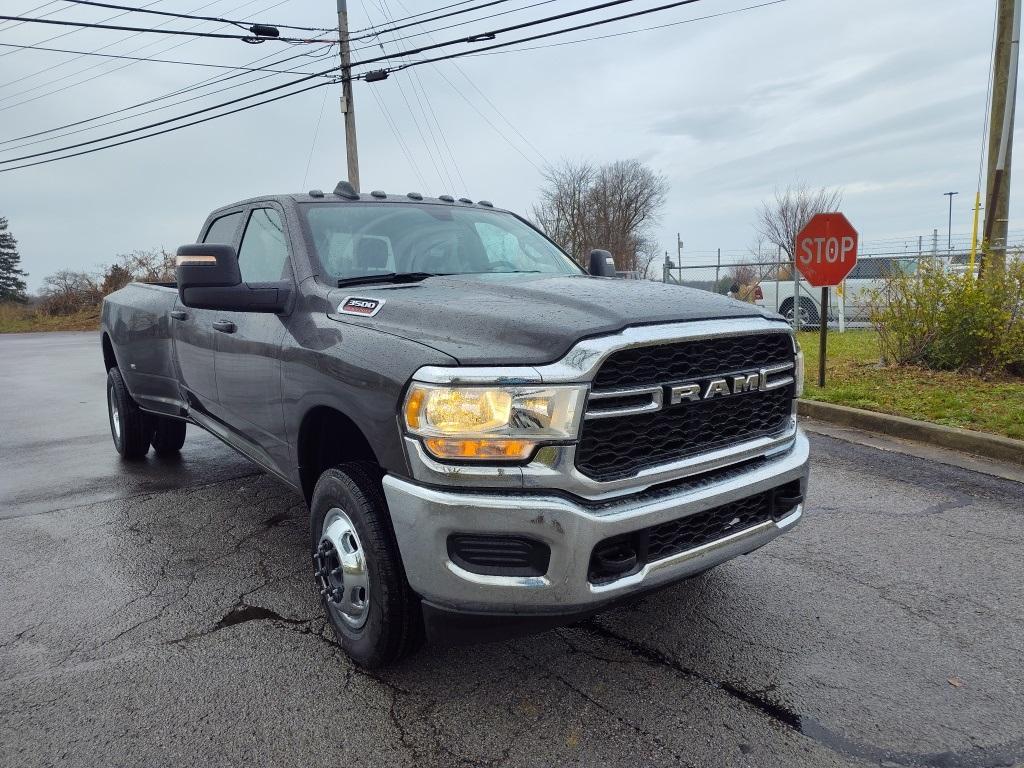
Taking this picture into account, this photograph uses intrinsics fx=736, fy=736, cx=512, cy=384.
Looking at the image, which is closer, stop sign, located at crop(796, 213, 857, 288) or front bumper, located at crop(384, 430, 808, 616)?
front bumper, located at crop(384, 430, 808, 616)

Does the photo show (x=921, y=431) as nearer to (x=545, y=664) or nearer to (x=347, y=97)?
(x=545, y=664)

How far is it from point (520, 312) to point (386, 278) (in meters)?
1.12

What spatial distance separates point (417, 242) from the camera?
376 centimetres

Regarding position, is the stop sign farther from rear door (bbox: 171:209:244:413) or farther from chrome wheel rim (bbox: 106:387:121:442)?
chrome wheel rim (bbox: 106:387:121:442)

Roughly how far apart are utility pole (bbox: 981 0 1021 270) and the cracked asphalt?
662 centimetres

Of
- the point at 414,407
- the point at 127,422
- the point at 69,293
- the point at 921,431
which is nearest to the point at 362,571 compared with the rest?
the point at 414,407

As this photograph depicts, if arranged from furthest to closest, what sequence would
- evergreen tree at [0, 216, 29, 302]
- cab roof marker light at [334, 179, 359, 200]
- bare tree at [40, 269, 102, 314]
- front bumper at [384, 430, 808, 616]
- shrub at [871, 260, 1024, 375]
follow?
evergreen tree at [0, 216, 29, 302], bare tree at [40, 269, 102, 314], shrub at [871, 260, 1024, 375], cab roof marker light at [334, 179, 359, 200], front bumper at [384, 430, 808, 616]

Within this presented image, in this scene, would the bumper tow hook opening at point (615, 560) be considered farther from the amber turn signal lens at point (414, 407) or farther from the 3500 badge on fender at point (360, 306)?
the 3500 badge on fender at point (360, 306)

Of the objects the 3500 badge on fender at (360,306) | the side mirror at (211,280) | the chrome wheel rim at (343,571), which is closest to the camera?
the chrome wheel rim at (343,571)

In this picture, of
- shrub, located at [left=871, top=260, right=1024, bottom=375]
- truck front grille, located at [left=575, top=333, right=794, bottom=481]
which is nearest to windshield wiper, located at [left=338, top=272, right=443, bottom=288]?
truck front grille, located at [left=575, top=333, right=794, bottom=481]

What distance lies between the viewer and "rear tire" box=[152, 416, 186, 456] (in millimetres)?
6160

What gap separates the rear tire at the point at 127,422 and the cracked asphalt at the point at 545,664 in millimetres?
1582

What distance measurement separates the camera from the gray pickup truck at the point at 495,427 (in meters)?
2.20

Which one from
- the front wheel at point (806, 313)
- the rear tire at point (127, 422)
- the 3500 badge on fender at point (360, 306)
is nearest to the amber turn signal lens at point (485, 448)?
the 3500 badge on fender at point (360, 306)
